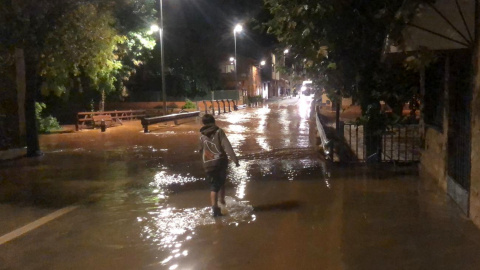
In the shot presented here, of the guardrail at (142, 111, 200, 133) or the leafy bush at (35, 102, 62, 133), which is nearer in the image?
the guardrail at (142, 111, 200, 133)

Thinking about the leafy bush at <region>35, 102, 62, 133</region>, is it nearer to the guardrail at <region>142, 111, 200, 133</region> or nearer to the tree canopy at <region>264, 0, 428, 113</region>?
the guardrail at <region>142, 111, 200, 133</region>

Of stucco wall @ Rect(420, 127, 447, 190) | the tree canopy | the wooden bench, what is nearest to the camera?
stucco wall @ Rect(420, 127, 447, 190)

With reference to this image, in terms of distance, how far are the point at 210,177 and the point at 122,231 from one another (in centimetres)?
155

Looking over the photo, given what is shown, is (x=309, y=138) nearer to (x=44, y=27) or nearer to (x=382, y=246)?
(x=44, y=27)

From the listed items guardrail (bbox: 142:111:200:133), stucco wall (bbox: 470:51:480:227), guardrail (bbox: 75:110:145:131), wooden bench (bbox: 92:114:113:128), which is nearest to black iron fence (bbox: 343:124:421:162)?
stucco wall (bbox: 470:51:480:227)

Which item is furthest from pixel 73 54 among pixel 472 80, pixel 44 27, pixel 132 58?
pixel 132 58

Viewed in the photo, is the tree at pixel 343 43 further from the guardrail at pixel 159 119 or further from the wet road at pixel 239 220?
the guardrail at pixel 159 119

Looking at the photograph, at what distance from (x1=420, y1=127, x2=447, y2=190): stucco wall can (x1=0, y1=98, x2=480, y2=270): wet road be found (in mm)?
284

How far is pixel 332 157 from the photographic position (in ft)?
44.4

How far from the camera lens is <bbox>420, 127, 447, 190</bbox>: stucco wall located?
968 centimetres

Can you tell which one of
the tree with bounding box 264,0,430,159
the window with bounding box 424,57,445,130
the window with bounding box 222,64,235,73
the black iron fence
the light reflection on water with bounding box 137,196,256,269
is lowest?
the light reflection on water with bounding box 137,196,256,269

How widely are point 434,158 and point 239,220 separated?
4.40 m

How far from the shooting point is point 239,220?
26.8 ft

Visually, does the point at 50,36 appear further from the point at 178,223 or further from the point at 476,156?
the point at 476,156
